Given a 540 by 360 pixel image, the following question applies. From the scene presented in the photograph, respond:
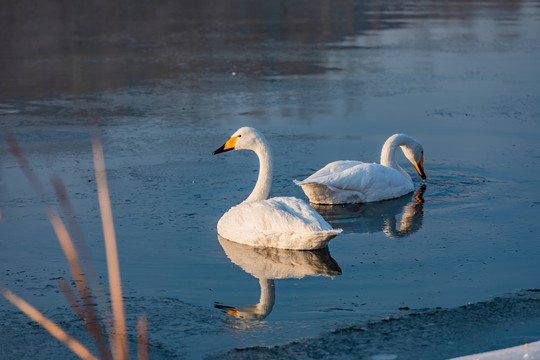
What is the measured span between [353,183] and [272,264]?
207 cm

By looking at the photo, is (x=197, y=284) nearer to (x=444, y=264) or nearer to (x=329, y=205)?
(x=444, y=264)

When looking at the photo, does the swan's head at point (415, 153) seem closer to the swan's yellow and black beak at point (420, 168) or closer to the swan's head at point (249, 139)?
the swan's yellow and black beak at point (420, 168)

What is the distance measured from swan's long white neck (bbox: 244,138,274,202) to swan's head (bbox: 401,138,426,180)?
7.04 ft

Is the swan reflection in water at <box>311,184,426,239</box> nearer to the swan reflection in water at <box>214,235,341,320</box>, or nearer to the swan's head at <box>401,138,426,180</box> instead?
the swan's head at <box>401,138,426,180</box>

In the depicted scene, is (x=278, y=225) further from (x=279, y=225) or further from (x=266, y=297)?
(x=266, y=297)

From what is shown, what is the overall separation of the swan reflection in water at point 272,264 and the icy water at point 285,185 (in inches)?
1.0

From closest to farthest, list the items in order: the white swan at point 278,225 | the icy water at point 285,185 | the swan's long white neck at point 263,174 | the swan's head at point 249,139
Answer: the icy water at point 285,185 < the white swan at point 278,225 < the swan's long white neck at point 263,174 < the swan's head at point 249,139

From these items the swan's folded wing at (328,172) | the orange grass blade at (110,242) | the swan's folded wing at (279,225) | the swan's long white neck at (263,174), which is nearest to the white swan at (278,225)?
the swan's folded wing at (279,225)

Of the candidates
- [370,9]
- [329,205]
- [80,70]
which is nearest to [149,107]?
[80,70]

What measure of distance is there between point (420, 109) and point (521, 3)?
22.6 m

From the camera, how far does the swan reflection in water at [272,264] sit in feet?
19.5

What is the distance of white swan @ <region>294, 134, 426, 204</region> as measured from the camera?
8266 millimetres

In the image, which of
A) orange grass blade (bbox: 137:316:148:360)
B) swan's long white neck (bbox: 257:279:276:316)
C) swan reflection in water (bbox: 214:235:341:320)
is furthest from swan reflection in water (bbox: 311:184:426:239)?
orange grass blade (bbox: 137:316:148:360)

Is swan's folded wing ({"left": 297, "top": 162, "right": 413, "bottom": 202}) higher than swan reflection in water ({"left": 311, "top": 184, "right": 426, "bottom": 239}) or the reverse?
higher
